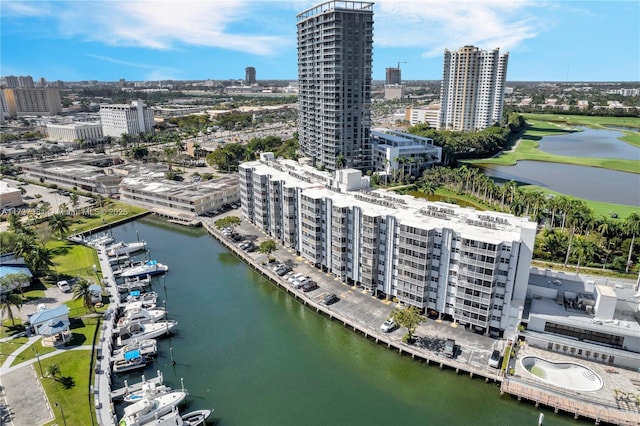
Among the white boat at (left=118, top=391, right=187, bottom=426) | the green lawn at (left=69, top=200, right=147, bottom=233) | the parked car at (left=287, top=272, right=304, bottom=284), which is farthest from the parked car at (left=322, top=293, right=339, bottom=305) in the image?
the green lawn at (left=69, top=200, right=147, bottom=233)

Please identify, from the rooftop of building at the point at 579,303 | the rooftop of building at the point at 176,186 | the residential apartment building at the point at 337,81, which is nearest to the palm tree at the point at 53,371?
the rooftop of building at the point at 579,303

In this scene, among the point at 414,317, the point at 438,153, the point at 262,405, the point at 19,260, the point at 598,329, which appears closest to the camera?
the point at 262,405

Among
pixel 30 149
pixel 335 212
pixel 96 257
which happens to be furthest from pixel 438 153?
pixel 30 149

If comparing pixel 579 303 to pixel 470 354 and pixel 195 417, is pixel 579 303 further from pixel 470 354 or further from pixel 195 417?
pixel 195 417

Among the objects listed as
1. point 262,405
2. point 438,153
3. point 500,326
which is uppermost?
point 438,153

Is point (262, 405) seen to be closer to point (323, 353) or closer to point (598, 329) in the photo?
point (323, 353)

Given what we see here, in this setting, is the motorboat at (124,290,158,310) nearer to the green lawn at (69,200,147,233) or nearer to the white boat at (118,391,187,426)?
the white boat at (118,391,187,426)

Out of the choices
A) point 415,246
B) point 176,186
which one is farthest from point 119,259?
point 415,246

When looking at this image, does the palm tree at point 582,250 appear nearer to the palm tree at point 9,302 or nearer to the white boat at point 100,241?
the palm tree at point 9,302

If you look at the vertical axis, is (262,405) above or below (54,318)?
below
